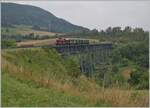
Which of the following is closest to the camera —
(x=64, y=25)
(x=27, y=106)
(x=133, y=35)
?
(x=27, y=106)

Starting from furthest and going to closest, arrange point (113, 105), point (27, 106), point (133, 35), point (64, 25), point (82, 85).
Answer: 1. point (64, 25)
2. point (133, 35)
3. point (82, 85)
4. point (113, 105)
5. point (27, 106)

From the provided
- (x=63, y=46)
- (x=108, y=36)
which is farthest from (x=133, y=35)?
(x=63, y=46)

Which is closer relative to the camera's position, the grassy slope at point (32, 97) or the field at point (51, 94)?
the grassy slope at point (32, 97)

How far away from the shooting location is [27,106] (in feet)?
21.4

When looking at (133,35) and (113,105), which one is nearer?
(113,105)

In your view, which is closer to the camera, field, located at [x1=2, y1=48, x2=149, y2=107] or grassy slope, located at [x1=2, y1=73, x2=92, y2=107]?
grassy slope, located at [x1=2, y1=73, x2=92, y2=107]

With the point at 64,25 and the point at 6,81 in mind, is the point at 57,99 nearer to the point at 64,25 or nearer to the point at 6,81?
the point at 6,81

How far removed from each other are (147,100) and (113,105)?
0.96 m

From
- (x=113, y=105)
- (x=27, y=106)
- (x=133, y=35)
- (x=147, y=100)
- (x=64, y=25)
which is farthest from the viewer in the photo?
(x=64, y=25)

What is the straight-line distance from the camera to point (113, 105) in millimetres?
7457

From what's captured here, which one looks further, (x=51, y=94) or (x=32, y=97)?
(x=51, y=94)

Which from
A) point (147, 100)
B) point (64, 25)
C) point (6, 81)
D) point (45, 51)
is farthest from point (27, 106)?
point (64, 25)

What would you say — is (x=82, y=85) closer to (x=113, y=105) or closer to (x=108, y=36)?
(x=113, y=105)

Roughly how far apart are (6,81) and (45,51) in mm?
21594
